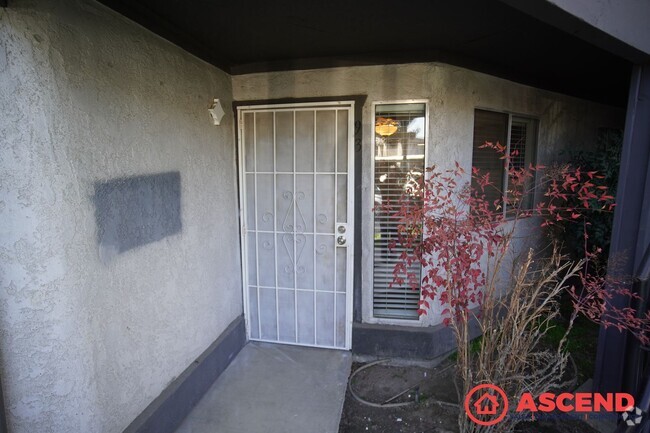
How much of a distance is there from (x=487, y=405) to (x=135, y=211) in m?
2.58

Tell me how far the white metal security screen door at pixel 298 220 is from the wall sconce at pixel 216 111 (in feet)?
1.13

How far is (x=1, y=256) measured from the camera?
1.67 metres

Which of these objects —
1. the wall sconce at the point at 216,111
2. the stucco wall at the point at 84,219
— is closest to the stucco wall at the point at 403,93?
the wall sconce at the point at 216,111

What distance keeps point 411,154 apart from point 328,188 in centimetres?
86

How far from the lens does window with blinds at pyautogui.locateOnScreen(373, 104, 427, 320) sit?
3.46m

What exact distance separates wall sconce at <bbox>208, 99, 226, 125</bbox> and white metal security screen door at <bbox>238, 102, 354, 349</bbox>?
0.35 metres

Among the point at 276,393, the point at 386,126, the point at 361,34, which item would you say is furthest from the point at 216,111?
the point at 276,393

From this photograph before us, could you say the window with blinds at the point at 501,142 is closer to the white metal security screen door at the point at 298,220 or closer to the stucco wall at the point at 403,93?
the stucco wall at the point at 403,93

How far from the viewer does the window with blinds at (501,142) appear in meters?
A: 3.88

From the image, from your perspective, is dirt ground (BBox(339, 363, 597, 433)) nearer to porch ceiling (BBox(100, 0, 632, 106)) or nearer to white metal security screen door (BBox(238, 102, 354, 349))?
white metal security screen door (BBox(238, 102, 354, 349))

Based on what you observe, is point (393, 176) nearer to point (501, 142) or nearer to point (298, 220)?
point (298, 220)

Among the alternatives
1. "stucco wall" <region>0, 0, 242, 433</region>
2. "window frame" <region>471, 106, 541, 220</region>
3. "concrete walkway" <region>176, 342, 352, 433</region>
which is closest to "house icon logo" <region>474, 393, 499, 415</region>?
"concrete walkway" <region>176, 342, 352, 433</region>

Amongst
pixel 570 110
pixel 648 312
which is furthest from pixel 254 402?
pixel 570 110

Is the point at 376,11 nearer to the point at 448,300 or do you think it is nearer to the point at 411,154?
the point at 411,154
